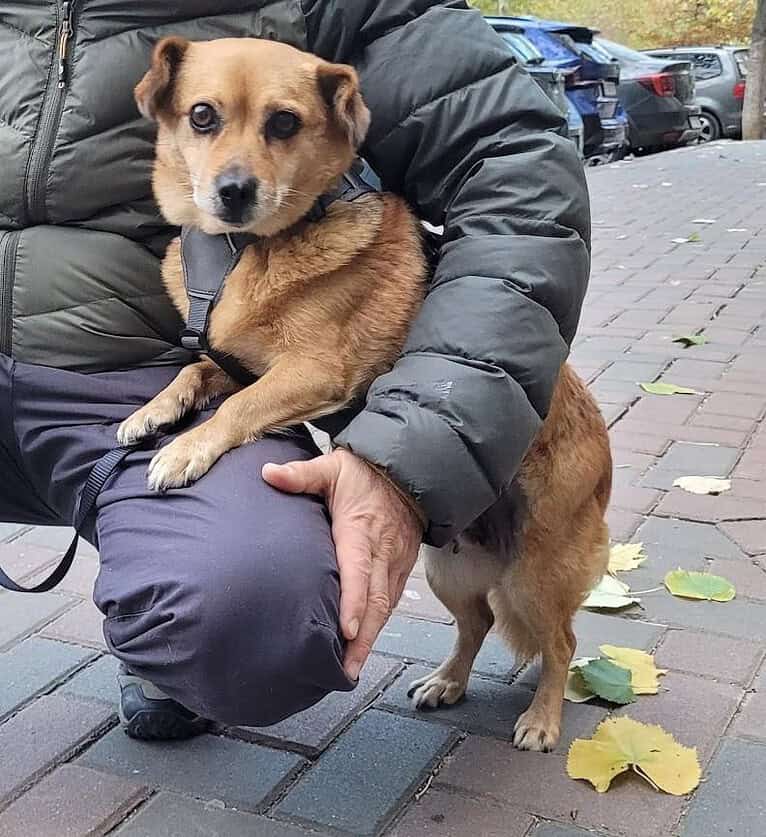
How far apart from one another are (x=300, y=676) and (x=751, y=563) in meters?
1.79

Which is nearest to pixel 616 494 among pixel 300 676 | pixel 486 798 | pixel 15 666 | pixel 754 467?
pixel 754 467

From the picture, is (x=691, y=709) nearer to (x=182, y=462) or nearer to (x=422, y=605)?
(x=422, y=605)

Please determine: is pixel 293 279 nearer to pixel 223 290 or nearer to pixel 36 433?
pixel 223 290

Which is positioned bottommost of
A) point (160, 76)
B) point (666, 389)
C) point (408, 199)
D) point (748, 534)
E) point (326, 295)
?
point (666, 389)

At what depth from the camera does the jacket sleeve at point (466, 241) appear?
1.78 m

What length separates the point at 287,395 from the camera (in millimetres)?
2027

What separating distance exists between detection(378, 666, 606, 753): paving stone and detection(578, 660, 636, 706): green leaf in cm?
4

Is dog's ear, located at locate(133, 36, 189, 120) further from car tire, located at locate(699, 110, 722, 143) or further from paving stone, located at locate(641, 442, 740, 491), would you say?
car tire, located at locate(699, 110, 722, 143)

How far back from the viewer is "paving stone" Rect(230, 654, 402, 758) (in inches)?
89.8

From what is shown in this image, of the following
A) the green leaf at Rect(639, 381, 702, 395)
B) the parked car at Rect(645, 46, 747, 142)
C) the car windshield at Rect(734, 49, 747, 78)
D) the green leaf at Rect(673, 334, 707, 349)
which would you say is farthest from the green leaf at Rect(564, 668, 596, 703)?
the car windshield at Rect(734, 49, 747, 78)

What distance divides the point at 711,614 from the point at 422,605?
0.72 meters

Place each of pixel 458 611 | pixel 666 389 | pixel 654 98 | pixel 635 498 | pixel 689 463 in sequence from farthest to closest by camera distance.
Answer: pixel 654 98 → pixel 666 389 → pixel 689 463 → pixel 635 498 → pixel 458 611

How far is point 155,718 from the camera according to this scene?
2.27 m

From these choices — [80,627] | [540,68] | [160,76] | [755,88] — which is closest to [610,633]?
[80,627]
